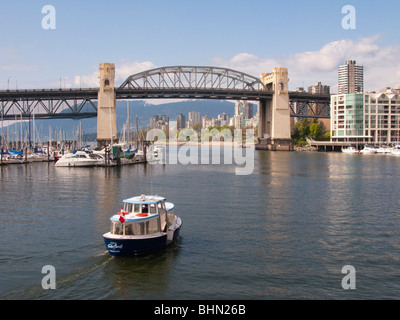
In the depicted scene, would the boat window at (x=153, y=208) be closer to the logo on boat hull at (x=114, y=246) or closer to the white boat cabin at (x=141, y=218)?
the white boat cabin at (x=141, y=218)

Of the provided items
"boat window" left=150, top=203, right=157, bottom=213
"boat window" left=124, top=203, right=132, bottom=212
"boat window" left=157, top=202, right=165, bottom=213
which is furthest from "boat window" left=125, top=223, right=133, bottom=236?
"boat window" left=157, top=202, right=165, bottom=213

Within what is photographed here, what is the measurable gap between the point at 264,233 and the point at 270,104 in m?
135

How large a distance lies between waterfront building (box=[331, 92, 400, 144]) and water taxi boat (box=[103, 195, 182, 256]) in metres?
140

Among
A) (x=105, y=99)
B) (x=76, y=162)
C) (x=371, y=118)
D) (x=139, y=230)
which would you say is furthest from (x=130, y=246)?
(x=371, y=118)

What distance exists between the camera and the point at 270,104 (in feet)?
520

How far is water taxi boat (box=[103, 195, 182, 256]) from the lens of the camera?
70.4 feet

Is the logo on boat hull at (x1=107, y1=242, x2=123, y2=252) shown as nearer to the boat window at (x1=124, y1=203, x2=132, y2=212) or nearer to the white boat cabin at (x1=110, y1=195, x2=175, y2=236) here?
the white boat cabin at (x1=110, y1=195, x2=175, y2=236)

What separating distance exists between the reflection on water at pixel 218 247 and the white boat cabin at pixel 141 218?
128 cm

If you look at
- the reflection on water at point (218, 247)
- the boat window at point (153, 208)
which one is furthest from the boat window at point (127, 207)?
the reflection on water at point (218, 247)

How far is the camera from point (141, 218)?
21875 mm

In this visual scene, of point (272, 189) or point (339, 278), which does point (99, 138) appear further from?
point (339, 278)

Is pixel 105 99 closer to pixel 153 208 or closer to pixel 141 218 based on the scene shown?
pixel 153 208

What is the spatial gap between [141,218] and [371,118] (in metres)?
144
